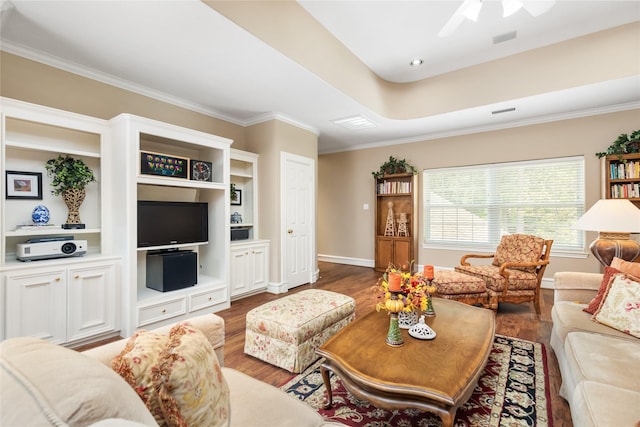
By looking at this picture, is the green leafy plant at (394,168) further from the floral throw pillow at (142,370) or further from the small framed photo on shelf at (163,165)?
the floral throw pillow at (142,370)

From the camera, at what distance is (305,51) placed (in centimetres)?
300

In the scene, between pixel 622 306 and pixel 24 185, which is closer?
pixel 622 306

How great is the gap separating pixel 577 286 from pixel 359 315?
2.06 meters

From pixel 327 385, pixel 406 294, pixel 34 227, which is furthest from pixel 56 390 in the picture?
pixel 34 227

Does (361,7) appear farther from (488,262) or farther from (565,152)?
(488,262)

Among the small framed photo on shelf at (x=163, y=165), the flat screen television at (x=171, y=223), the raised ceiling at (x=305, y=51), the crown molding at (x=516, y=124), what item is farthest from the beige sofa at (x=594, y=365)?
the small framed photo on shelf at (x=163, y=165)

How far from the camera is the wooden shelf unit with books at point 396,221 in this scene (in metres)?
5.57

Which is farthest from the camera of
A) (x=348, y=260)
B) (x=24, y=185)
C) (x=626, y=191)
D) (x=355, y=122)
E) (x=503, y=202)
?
(x=348, y=260)

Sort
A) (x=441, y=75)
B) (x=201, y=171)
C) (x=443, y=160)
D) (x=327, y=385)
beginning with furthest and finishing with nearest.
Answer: (x=443, y=160)
(x=441, y=75)
(x=201, y=171)
(x=327, y=385)

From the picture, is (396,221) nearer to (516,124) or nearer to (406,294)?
(516,124)

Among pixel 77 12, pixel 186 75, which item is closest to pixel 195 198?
pixel 186 75

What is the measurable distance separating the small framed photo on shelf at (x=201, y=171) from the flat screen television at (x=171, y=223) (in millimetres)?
320

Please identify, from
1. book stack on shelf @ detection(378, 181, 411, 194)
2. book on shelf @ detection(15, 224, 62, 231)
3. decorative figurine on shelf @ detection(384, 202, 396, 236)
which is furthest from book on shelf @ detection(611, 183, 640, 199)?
book on shelf @ detection(15, 224, 62, 231)

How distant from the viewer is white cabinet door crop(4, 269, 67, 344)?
2.25m
